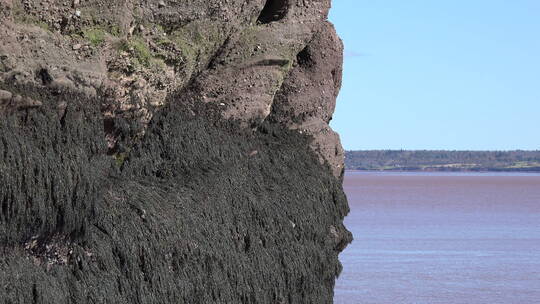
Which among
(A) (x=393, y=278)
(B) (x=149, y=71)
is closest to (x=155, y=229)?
(B) (x=149, y=71)

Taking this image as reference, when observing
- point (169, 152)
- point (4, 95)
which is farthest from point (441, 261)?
point (4, 95)

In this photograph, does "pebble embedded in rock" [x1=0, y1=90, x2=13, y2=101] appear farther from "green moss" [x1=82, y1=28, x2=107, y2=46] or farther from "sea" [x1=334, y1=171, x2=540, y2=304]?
"sea" [x1=334, y1=171, x2=540, y2=304]

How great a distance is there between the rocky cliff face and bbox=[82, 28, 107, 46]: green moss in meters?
0.01

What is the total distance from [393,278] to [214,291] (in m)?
17.7

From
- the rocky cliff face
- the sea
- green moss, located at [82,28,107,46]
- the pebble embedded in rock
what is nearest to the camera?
the pebble embedded in rock

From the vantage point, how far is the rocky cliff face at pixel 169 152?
8359 millimetres

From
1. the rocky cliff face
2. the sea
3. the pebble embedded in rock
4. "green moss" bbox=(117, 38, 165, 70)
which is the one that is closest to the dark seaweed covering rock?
the rocky cliff face

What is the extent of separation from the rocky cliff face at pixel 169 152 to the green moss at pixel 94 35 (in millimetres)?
12

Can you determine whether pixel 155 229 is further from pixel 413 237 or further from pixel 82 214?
pixel 413 237

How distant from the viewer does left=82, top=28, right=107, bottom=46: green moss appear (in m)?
9.02

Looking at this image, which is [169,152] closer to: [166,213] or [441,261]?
[166,213]

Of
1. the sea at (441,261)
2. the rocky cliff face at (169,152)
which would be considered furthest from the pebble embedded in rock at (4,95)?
the sea at (441,261)

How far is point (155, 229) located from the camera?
909cm

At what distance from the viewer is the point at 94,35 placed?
29.7ft
